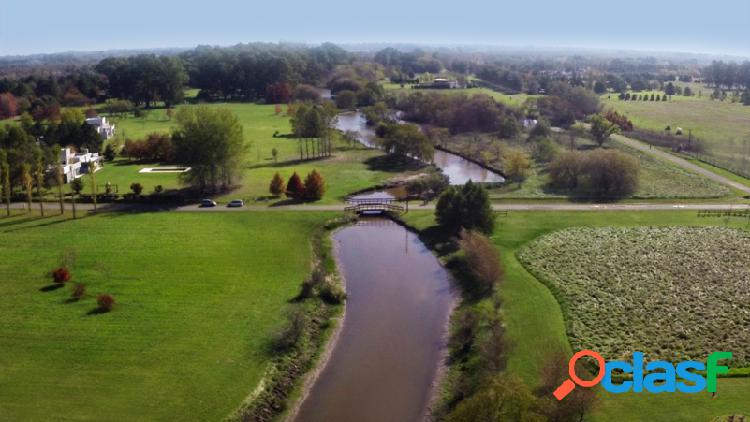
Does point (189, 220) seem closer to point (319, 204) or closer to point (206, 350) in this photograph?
point (319, 204)

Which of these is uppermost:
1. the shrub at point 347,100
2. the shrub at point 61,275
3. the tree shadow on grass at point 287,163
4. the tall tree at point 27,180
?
the shrub at point 347,100

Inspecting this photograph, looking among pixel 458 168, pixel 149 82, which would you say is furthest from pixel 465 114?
pixel 149 82

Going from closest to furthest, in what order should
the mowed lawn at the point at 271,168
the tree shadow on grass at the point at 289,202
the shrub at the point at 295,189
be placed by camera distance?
1. the tree shadow on grass at the point at 289,202
2. the shrub at the point at 295,189
3. the mowed lawn at the point at 271,168

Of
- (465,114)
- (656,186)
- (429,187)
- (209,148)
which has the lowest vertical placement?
(656,186)

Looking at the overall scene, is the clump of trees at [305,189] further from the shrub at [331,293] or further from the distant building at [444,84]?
the distant building at [444,84]

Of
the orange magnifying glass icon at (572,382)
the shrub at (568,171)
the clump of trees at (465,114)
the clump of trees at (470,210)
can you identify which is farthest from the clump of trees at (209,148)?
the clump of trees at (465,114)

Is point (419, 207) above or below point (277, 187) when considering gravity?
below

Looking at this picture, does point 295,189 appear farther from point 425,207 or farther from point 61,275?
point 61,275

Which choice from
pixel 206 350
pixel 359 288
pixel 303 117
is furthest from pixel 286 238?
pixel 303 117
